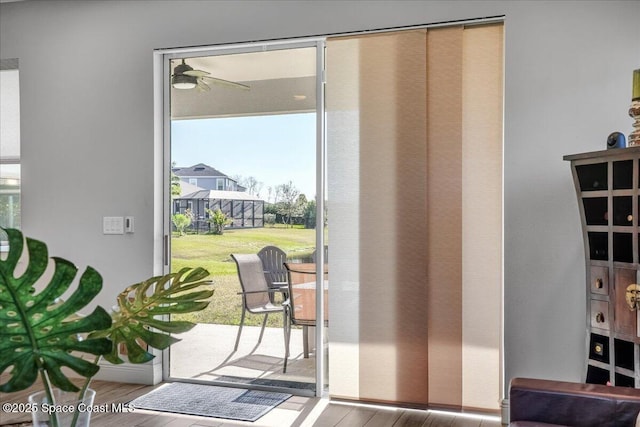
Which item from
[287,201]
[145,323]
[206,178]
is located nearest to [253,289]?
[287,201]

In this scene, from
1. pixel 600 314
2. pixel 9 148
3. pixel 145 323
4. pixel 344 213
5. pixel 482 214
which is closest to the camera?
pixel 145 323

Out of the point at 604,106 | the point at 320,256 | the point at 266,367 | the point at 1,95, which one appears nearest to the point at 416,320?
the point at 320,256

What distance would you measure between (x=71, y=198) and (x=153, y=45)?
4.20 ft

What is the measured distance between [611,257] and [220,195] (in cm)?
254

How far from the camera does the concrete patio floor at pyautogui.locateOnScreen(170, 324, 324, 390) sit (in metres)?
4.08

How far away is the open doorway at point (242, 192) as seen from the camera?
4.06 m

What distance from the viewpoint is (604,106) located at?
338cm

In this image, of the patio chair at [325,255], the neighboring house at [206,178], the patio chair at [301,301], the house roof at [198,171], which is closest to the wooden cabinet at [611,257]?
the patio chair at [325,255]

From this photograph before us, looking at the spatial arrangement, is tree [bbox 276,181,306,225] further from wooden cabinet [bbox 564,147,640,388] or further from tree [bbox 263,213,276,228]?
wooden cabinet [bbox 564,147,640,388]

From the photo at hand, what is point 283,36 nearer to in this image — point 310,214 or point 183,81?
point 183,81

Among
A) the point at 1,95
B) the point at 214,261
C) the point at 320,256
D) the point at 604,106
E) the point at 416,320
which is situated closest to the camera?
the point at 604,106

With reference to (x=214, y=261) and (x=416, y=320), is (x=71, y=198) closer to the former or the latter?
(x=214, y=261)

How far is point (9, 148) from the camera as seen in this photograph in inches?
188

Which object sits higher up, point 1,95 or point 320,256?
point 1,95
